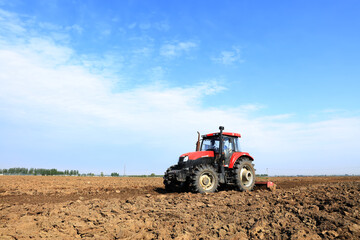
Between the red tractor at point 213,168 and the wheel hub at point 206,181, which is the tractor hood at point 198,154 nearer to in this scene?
the red tractor at point 213,168

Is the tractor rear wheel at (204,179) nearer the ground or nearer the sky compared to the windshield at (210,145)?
nearer the ground

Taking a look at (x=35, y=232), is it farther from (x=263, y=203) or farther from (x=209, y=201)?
(x=263, y=203)

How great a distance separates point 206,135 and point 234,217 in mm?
5209

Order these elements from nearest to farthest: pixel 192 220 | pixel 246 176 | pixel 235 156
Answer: pixel 192 220 → pixel 235 156 → pixel 246 176

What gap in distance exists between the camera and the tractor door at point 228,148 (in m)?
10.9

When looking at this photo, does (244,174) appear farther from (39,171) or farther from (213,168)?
(39,171)

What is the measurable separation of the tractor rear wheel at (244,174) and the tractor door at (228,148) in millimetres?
386

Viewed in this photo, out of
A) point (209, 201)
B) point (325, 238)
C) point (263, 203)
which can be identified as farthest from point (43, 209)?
point (325, 238)

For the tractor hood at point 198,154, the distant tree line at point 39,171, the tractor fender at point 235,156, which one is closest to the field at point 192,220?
the tractor hood at point 198,154

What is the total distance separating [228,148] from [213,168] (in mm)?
1299

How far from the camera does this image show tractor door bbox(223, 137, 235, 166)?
10.9 metres

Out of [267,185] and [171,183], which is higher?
[171,183]

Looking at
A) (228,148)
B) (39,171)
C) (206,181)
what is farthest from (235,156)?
(39,171)

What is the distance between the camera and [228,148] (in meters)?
11.0
